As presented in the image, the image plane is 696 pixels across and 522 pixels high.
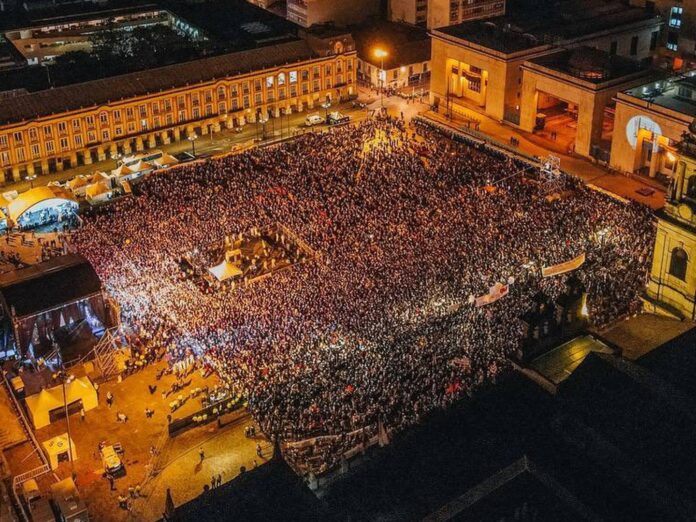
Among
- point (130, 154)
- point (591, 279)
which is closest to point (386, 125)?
point (130, 154)

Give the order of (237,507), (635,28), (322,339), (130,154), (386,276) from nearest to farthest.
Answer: (237,507) < (322,339) < (386,276) < (130,154) < (635,28)

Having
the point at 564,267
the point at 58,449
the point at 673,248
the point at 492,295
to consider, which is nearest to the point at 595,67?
the point at 564,267

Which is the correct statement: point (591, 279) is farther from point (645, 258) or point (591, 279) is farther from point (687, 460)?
point (687, 460)

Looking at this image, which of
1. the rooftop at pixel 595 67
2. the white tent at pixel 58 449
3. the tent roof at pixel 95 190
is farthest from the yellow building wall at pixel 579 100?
the white tent at pixel 58 449

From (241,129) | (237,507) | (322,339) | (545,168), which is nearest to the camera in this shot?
(237,507)

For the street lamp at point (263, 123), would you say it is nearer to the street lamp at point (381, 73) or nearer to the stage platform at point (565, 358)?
the street lamp at point (381, 73)

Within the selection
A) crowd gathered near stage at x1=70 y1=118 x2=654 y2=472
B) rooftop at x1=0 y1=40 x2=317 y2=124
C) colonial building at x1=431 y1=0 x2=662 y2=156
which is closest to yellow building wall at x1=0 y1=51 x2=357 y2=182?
rooftop at x1=0 y1=40 x2=317 y2=124

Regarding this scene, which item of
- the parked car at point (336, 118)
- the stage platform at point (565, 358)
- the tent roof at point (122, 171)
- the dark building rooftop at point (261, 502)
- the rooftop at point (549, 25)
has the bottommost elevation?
the parked car at point (336, 118)
